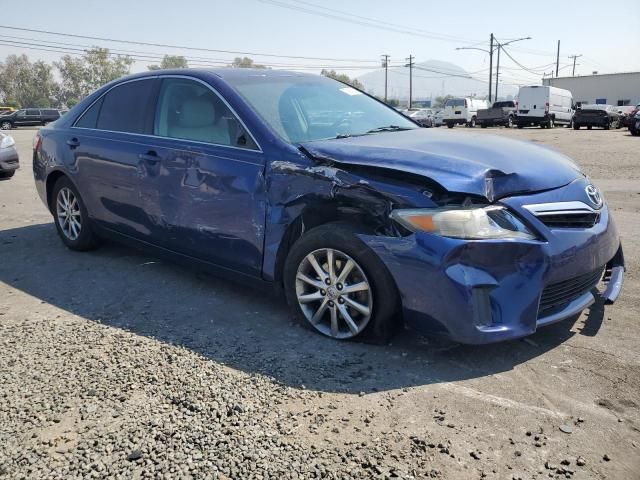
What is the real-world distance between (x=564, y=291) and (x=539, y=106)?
3412 centimetres

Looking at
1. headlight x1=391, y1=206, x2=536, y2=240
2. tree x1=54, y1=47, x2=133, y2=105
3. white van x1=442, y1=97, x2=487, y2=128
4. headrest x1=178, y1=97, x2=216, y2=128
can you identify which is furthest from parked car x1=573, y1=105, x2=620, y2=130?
tree x1=54, y1=47, x2=133, y2=105

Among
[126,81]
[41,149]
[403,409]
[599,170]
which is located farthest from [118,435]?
[599,170]

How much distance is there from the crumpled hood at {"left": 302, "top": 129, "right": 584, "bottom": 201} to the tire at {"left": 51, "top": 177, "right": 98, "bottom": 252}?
277 centimetres

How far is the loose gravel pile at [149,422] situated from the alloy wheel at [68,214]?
212 centimetres

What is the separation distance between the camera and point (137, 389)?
9.46ft

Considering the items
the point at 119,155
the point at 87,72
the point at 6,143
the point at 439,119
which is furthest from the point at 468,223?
the point at 87,72

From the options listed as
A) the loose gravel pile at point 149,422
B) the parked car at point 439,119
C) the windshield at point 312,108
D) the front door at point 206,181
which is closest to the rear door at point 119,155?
the front door at point 206,181

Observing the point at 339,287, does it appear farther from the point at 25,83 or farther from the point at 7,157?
the point at 25,83

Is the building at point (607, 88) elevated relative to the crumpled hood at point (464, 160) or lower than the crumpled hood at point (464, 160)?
elevated

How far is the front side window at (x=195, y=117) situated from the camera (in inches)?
149

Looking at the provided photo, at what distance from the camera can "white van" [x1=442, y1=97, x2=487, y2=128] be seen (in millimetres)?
38312

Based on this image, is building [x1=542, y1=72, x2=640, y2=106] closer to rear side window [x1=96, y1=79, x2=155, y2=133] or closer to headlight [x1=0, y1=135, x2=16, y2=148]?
headlight [x1=0, y1=135, x2=16, y2=148]

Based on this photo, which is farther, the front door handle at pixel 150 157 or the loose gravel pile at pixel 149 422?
A: the front door handle at pixel 150 157

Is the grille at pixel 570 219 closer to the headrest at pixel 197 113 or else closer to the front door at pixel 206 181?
the front door at pixel 206 181
